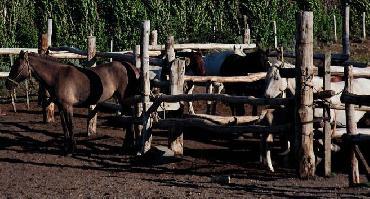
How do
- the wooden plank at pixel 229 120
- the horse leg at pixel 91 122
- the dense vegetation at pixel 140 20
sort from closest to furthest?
the wooden plank at pixel 229 120 → the horse leg at pixel 91 122 → the dense vegetation at pixel 140 20

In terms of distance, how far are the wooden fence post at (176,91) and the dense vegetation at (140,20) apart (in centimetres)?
1462

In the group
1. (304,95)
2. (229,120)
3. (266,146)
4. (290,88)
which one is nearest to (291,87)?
(290,88)

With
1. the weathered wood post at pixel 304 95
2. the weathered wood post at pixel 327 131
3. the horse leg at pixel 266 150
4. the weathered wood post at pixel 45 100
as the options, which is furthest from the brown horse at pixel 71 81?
the weathered wood post at pixel 304 95

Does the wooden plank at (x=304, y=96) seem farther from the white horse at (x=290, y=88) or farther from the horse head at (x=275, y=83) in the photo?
the horse head at (x=275, y=83)

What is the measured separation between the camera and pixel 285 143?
11609 millimetres

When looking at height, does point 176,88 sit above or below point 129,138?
above

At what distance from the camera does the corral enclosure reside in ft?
29.7

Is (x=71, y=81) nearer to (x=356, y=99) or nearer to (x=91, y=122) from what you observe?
(x=91, y=122)

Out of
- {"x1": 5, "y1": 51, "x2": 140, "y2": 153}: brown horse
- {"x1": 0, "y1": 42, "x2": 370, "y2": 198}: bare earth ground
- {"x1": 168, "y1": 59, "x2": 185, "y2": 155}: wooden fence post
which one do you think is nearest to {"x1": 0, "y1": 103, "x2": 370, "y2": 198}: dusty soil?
{"x1": 0, "y1": 42, "x2": 370, "y2": 198}: bare earth ground

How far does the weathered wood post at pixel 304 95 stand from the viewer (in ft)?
31.5

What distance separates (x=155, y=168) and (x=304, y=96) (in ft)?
8.64

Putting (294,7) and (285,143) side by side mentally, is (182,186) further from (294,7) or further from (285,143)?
(294,7)

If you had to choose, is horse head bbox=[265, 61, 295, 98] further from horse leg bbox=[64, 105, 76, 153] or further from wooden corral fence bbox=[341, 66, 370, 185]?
horse leg bbox=[64, 105, 76, 153]

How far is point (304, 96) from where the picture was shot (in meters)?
9.71
